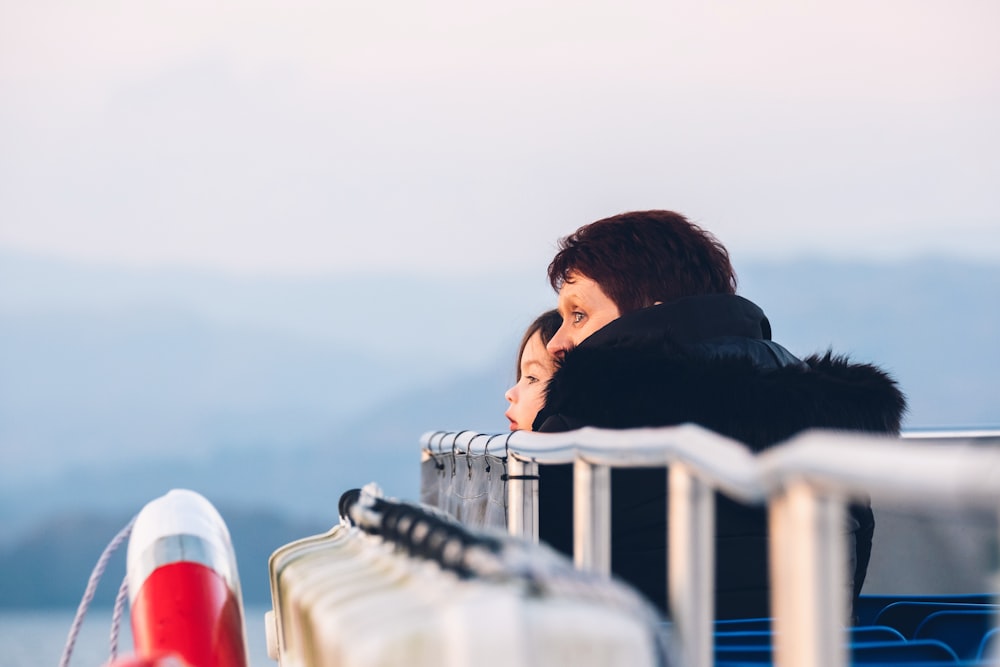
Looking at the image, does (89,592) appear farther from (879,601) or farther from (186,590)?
(879,601)

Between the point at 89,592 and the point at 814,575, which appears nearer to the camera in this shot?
the point at 814,575

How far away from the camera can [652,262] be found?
7.08ft

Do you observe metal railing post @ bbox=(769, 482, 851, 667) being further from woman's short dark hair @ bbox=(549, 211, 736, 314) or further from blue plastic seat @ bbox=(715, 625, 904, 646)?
woman's short dark hair @ bbox=(549, 211, 736, 314)

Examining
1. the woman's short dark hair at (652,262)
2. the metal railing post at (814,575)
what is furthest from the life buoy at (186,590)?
the metal railing post at (814,575)

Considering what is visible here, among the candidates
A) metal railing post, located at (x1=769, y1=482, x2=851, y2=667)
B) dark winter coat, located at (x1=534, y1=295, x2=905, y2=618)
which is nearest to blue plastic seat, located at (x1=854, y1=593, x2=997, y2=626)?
dark winter coat, located at (x1=534, y1=295, x2=905, y2=618)

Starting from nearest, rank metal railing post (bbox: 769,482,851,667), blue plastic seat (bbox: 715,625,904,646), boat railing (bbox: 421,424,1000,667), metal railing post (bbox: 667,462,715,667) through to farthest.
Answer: boat railing (bbox: 421,424,1000,667), metal railing post (bbox: 769,482,851,667), metal railing post (bbox: 667,462,715,667), blue plastic seat (bbox: 715,625,904,646)

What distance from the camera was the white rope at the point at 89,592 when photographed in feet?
6.12

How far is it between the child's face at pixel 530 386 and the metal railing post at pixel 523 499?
344 mm

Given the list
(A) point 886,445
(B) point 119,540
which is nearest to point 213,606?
(B) point 119,540

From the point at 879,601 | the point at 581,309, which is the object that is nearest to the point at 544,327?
the point at 581,309

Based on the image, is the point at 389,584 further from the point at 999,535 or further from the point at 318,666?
the point at 999,535

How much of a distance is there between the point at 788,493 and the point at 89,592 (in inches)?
67.0

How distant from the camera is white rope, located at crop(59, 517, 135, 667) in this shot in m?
1.86

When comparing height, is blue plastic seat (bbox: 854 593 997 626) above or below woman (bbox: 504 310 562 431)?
below
